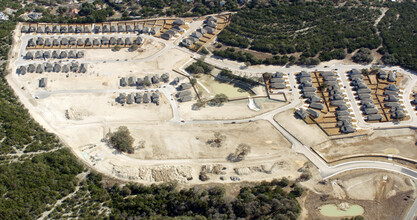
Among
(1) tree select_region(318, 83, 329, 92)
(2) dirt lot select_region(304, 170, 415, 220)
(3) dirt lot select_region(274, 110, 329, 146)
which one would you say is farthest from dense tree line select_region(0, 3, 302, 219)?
(1) tree select_region(318, 83, 329, 92)

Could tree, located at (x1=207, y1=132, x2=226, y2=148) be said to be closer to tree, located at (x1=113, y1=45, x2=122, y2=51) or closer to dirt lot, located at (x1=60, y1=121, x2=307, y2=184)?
dirt lot, located at (x1=60, y1=121, x2=307, y2=184)

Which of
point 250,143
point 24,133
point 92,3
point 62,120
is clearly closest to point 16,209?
point 24,133

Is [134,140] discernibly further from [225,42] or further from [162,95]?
[225,42]

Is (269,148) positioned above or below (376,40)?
below

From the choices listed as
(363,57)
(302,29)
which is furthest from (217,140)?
(302,29)

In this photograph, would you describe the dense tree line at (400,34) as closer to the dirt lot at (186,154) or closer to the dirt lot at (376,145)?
the dirt lot at (376,145)

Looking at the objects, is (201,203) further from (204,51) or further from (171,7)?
(171,7)
